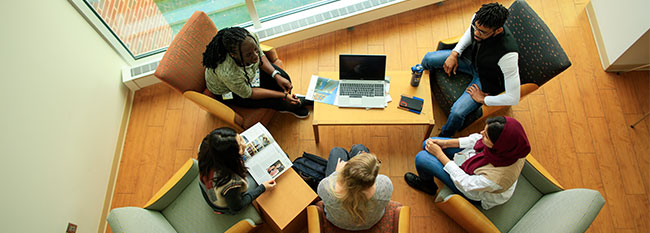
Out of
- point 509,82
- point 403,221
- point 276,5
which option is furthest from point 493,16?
point 276,5

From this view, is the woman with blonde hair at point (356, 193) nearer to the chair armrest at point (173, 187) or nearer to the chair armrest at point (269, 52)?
the chair armrest at point (173, 187)

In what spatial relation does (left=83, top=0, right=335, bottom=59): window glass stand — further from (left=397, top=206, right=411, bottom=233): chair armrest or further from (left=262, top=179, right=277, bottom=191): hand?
(left=397, top=206, right=411, bottom=233): chair armrest

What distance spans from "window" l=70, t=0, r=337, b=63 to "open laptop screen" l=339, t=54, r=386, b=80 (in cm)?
123

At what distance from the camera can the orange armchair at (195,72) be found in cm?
264

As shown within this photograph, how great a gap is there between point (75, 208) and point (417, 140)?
287 centimetres

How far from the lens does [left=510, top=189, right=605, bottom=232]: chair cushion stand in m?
1.95

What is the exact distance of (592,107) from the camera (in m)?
3.29

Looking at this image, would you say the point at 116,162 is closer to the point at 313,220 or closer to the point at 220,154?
the point at 220,154

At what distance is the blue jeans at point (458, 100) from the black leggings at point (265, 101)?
1.31 metres

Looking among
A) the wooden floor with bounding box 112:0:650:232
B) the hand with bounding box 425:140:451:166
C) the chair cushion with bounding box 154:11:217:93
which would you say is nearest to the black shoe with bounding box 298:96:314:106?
the wooden floor with bounding box 112:0:650:232

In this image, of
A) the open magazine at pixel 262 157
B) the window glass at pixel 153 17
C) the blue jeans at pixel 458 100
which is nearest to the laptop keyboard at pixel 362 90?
the blue jeans at pixel 458 100

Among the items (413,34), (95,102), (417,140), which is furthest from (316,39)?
(95,102)

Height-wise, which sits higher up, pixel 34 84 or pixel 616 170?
pixel 34 84

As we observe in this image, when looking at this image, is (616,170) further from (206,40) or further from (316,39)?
(206,40)
